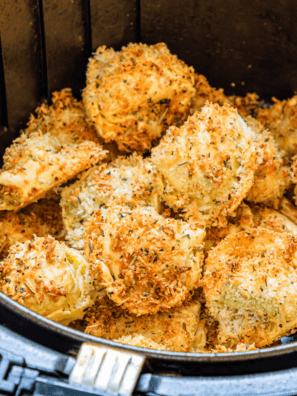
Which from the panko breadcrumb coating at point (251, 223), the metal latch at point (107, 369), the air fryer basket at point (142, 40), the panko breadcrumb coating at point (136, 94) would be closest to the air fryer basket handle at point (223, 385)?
the metal latch at point (107, 369)

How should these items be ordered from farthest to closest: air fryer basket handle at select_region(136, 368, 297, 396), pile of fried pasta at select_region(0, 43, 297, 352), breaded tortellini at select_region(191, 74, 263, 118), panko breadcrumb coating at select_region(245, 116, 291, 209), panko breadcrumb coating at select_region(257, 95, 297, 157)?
breaded tortellini at select_region(191, 74, 263, 118), panko breadcrumb coating at select_region(257, 95, 297, 157), panko breadcrumb coating at select_region(245, 116, 291, 209), pile of fried pasta at select_region(0, 43, 297, 352), air fryer basket handle at select_region(136, 368, 297, 396)

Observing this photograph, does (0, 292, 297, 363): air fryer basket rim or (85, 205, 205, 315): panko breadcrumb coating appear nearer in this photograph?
(0, 292, 297, 363): air fryer basket rim

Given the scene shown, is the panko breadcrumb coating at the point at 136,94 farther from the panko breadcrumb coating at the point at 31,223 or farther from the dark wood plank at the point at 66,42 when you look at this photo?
the panko breadcrumb coating at the point at 31,223

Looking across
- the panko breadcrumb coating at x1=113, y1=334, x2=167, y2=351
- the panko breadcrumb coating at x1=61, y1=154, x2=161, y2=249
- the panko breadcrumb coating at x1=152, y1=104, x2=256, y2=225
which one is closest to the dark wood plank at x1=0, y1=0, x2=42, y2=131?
the panko breadcrumb coating at x1=61, y1=154, x2=161, y2=249

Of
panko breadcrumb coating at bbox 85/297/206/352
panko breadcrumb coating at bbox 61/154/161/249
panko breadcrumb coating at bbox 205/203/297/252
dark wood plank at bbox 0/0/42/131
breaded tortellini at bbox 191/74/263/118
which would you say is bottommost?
panko breadcrumb coating at bbox 85/297/206/352

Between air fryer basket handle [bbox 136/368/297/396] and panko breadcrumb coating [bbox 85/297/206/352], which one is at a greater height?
air fryer basket handle [bbox 136/368/297/396]

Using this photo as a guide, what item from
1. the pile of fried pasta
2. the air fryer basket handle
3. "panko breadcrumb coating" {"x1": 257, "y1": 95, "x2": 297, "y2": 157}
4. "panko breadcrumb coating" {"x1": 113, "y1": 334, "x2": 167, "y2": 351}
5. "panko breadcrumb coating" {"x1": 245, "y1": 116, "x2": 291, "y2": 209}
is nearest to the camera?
the air fryer basket handle

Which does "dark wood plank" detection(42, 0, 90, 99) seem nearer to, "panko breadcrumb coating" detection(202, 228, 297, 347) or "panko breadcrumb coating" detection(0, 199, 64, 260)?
"panko breadcrumb coating" detection(0, 199, 64, 260)
